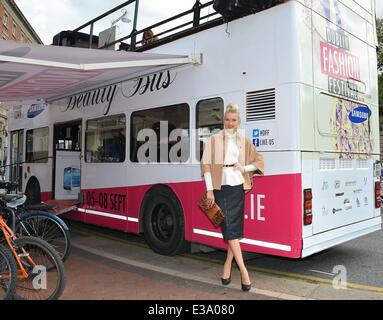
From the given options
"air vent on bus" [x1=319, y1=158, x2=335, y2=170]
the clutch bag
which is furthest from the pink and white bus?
the clutch bag

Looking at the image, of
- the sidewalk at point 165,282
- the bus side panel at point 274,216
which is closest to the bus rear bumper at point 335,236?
the bus side panel at point 274,216

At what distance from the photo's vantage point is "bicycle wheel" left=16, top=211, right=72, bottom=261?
5.34 meters

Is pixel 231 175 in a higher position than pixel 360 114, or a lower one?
lower

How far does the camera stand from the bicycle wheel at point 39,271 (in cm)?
392

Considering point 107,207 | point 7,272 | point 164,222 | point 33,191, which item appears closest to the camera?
point 7,272

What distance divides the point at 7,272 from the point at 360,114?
4.85 metres

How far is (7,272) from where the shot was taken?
3.86 metres

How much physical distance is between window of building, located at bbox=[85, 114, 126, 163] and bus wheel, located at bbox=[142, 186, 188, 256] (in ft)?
3.52

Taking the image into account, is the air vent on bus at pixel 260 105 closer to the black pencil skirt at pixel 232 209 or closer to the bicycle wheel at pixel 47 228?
the black pencil skirt at pixel 232 209

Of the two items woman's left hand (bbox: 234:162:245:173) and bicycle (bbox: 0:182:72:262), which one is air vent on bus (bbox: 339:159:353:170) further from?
bicycle (bbox: 0:182:72:262)

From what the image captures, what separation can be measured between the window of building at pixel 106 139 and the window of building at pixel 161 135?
12.2 inches

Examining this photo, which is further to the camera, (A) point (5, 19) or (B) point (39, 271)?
(A) point (5, 19)

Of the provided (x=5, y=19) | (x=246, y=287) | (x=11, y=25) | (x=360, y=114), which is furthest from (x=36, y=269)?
(x=11, y=25)

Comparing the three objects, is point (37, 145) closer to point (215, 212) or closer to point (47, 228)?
point (47, 228)
